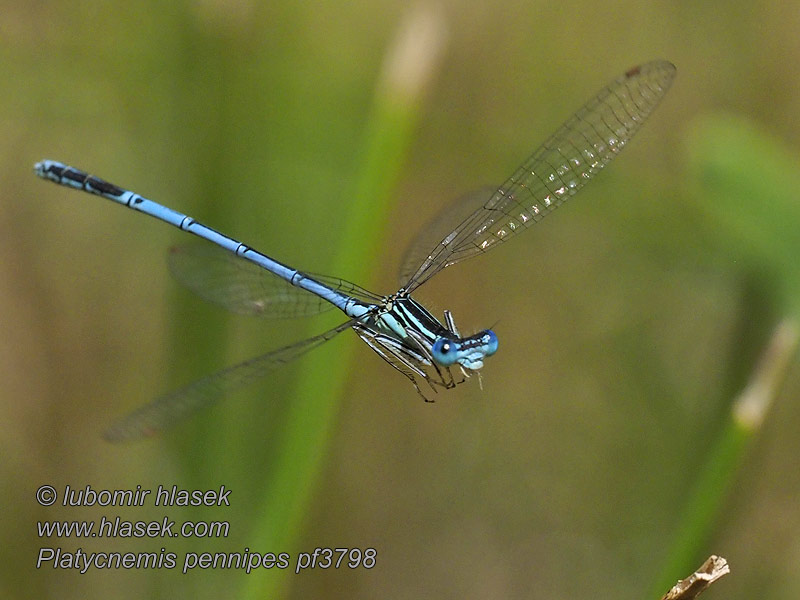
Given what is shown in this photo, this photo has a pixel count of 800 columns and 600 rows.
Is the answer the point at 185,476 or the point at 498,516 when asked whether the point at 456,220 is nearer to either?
the point at 185,476

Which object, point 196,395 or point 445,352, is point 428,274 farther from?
point 196,395

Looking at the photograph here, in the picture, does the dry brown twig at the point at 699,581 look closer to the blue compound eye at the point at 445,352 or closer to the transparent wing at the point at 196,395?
the blue compound eye at the point at 445,352

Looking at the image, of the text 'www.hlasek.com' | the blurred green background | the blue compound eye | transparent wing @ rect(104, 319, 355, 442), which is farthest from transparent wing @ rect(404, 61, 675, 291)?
the text 'www.hlasek.com'

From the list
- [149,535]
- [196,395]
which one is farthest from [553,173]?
[149,535]

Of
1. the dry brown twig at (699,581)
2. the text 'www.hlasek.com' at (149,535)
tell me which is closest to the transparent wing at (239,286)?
the text 'www.hlasek.com' at (149,535)

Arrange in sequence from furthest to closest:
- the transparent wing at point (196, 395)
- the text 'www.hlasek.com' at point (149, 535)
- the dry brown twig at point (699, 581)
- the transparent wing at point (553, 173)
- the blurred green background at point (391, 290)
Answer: the blurred green background at point (391, 290) → the text 'www.hlasek.com' at point (149, 535) → the transparent wing at point (553, 173) → the transparent wing at point (196, 395) → the dry brown twig at point (699, 581)

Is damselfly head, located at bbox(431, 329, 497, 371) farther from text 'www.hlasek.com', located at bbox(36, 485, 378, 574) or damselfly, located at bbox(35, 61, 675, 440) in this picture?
text 'www.hlasek.com', located at bbox(36, 485, 378, 574)
